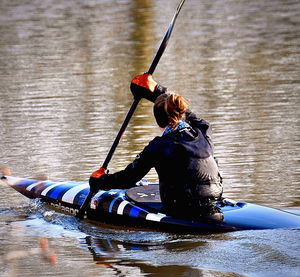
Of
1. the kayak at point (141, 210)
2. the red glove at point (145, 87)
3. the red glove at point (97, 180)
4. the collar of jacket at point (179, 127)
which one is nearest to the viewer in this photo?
the collar of jacket at point (179, 127)

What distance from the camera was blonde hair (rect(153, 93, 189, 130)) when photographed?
537 cm

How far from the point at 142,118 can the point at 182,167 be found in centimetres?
497

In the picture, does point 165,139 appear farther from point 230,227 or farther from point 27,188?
point 27,188

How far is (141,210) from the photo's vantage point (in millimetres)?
6078

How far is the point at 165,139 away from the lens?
550 centimetres

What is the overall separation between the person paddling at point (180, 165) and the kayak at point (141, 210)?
0.09 m

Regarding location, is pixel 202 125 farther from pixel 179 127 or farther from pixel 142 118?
pixel 142 118

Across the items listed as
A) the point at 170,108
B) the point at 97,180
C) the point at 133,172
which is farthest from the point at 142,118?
the point at 170,108

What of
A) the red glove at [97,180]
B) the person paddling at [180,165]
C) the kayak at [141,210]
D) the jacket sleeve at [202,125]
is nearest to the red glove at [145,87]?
the jacket sleeve at [202,125]

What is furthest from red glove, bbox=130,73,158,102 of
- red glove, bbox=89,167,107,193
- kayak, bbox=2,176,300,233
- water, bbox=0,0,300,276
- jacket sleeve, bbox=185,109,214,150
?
water, bbox=0,0,300,276

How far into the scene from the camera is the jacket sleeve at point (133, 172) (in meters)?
5.54

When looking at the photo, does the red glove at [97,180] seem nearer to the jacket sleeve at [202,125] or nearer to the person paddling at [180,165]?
the person paddling at [180,165]

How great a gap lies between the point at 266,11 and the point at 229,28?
3381 millimetres

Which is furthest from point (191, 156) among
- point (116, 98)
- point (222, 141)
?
point (116, 98)
